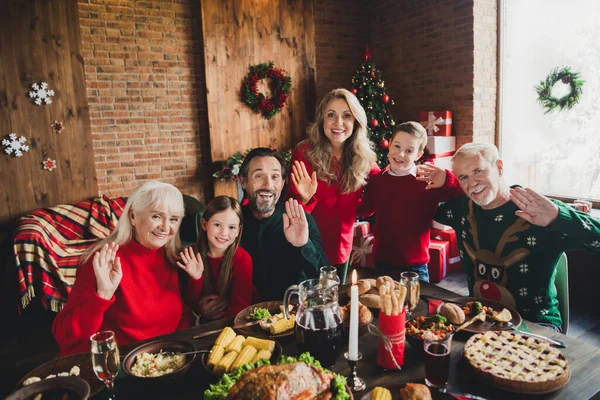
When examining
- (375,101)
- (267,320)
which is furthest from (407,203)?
(375,101)

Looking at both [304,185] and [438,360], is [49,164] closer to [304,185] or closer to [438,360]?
[304,185]

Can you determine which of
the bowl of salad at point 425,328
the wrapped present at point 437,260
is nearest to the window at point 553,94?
the wrapped present at point 437,260

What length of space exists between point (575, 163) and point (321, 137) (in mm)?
3291

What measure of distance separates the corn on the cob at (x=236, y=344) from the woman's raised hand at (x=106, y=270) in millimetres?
523

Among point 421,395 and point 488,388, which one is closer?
point 421,395

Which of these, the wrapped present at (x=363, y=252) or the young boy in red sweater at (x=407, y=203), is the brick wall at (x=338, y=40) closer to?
the wrapped present at (x=363, y=252)

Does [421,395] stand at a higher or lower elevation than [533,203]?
lower

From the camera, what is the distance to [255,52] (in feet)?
18.1

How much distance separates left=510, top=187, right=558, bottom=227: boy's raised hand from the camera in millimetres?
1702

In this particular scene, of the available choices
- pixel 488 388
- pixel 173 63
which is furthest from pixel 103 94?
pixel 488 388

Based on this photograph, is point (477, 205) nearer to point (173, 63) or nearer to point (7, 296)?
point (7, 296)

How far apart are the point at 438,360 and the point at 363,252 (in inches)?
134

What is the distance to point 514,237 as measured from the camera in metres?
1.83

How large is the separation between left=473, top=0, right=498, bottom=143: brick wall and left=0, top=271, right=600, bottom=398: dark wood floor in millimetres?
2099
